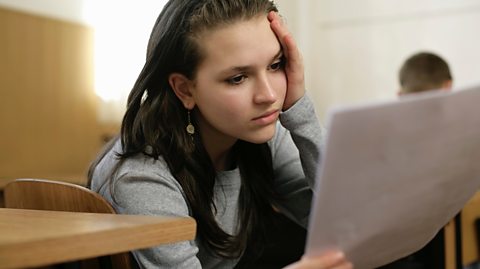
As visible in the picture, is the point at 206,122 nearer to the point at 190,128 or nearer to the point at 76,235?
the point at 190,128

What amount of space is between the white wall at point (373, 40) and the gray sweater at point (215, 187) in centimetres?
265

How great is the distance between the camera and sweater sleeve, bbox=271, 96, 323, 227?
1.16 metres

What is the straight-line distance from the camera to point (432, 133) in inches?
23.0

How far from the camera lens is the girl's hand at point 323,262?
601 millimetres

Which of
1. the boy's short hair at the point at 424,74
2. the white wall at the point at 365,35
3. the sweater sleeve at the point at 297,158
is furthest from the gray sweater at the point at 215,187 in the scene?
the white wall at the point at 365,35

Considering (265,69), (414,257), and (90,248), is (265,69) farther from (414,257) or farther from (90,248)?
(414,257)

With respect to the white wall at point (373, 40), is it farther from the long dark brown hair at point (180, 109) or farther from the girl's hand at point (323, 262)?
the girl's hand at point (323, 262)

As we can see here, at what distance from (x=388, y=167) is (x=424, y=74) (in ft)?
6.89

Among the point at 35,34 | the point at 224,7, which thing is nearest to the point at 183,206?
the point at 224,7

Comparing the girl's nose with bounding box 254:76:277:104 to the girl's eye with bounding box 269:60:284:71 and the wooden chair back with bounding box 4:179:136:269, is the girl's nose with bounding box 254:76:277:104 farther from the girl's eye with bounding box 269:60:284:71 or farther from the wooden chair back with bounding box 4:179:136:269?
the wooden chair back with bounding box 4:179:136:269

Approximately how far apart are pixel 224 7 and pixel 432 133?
54 centimetres

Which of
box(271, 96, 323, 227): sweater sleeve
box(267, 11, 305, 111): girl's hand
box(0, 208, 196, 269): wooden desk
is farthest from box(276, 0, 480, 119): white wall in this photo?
box(0, 208, 196, 269): wooden desk

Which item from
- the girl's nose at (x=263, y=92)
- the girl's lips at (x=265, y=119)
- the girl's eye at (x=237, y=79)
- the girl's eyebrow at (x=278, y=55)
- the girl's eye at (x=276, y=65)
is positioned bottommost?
the girl's lips at (x=265, y=119)

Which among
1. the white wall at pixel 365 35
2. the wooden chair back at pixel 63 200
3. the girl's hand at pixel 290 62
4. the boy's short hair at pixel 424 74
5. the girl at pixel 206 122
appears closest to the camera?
the wooden chair back at pixel 63 200
